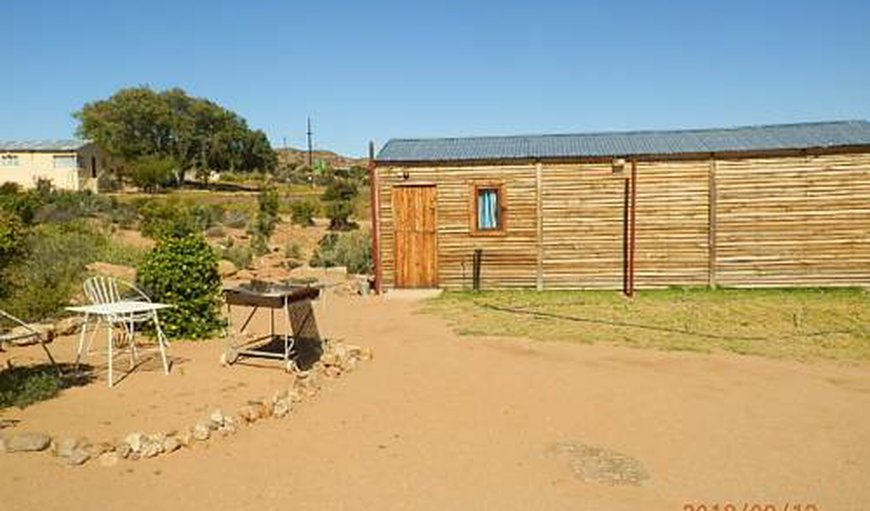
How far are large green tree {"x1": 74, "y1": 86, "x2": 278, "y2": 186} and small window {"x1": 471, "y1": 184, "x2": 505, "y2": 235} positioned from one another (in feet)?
140

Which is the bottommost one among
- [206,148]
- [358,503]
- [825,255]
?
[358,503]

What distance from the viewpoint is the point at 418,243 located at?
45.5 feet

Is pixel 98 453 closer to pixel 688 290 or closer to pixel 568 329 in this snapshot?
pixel 568 329

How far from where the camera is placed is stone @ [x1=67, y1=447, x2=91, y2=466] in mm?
4941

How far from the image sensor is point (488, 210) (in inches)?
544

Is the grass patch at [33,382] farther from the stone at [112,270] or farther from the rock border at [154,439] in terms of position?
the stone at [112,270]

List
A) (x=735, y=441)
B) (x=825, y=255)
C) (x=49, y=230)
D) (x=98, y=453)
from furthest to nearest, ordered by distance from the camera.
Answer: (x=49, y=230)
(x=825, y=255)
(x=735, y=441)
(x=98, y=453)

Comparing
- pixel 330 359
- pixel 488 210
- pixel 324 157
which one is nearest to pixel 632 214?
pixel 488 210

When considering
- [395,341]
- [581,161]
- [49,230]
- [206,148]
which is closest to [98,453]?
[395,341]

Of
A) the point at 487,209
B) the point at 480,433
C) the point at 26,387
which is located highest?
the point at 487,209

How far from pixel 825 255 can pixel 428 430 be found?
35.2 feet

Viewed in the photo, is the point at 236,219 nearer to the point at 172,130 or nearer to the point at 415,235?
the point at 415,235

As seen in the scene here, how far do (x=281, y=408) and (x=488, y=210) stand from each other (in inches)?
330

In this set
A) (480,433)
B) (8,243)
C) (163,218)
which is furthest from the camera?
(163,218)
